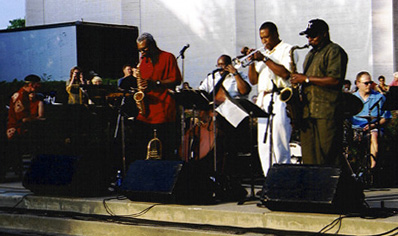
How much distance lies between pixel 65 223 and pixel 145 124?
1.75 m

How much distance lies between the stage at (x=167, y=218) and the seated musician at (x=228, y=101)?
1.68m

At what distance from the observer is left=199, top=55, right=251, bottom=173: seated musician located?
435 inches

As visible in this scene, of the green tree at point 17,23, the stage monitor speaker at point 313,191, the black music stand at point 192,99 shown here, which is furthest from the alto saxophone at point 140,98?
the green tree at point 17,23

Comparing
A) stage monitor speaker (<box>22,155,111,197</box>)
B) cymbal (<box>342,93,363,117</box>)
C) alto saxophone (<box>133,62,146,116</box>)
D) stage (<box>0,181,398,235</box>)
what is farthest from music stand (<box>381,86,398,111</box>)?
stage monitor speaker (<box>22,155,111,197</box>)

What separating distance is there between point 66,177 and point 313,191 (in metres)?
3.65

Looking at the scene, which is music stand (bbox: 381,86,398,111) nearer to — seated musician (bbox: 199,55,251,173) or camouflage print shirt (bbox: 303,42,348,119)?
seated musician (bbox: 199,55,251,173)

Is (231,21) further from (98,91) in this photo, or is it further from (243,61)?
(243,61)

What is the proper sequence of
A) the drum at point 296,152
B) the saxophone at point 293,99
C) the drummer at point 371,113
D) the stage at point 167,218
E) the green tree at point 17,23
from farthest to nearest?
1. the green tree at point 17,23
2. the drum at point 296,152
3. the drummer at point 371,113
4. the saxophone at point 293,99
5. the stage at point 167,218

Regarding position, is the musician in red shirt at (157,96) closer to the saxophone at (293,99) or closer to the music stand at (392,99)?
the saxophone at (293,99)

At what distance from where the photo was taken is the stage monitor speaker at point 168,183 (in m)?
9.84

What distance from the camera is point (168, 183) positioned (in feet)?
32.4

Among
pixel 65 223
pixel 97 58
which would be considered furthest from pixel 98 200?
pixel 97 58

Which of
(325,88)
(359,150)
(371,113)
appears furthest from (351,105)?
(371,113)

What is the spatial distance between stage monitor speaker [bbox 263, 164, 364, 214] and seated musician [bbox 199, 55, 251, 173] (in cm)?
185
